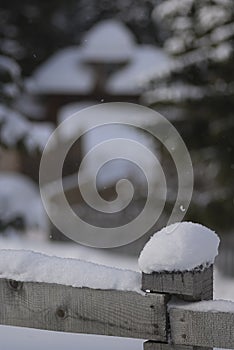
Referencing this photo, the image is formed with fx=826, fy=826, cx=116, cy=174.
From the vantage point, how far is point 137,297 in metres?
3.04

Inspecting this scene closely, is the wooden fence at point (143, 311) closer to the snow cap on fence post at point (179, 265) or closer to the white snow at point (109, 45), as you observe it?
the snow cap on fence post at point (179, 265)

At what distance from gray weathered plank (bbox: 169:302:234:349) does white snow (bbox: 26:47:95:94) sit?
1822 centimetres

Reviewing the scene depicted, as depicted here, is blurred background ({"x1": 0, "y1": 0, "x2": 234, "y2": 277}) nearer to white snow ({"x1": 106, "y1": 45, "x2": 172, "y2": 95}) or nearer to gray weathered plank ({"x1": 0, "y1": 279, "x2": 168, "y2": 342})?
white snow ({"x1": 106, "y1": 45, "x2": 172, "y2": 95})

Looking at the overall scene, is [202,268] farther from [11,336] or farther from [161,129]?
[161,129]

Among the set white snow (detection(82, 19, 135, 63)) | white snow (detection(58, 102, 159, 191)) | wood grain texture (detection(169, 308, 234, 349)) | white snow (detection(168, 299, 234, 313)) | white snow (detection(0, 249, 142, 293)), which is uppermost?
white snow (detection(82, 19, 135, 63))

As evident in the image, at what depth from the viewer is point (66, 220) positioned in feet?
55.6

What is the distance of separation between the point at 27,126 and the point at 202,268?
902 cm

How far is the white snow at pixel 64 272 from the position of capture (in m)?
3.10

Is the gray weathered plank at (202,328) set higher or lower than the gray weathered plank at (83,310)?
lower

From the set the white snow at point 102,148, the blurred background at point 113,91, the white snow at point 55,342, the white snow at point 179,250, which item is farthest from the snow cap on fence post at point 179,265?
the white snow at point 102,148

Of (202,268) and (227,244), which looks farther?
(227,244)

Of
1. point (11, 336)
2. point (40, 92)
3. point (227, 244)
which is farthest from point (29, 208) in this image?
point (11, 336)

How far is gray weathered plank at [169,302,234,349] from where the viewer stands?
2936 mm

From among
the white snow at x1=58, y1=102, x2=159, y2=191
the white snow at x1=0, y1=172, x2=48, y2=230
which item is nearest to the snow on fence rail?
the white snow at x1=0, y1=172, x2=48, y2=230
